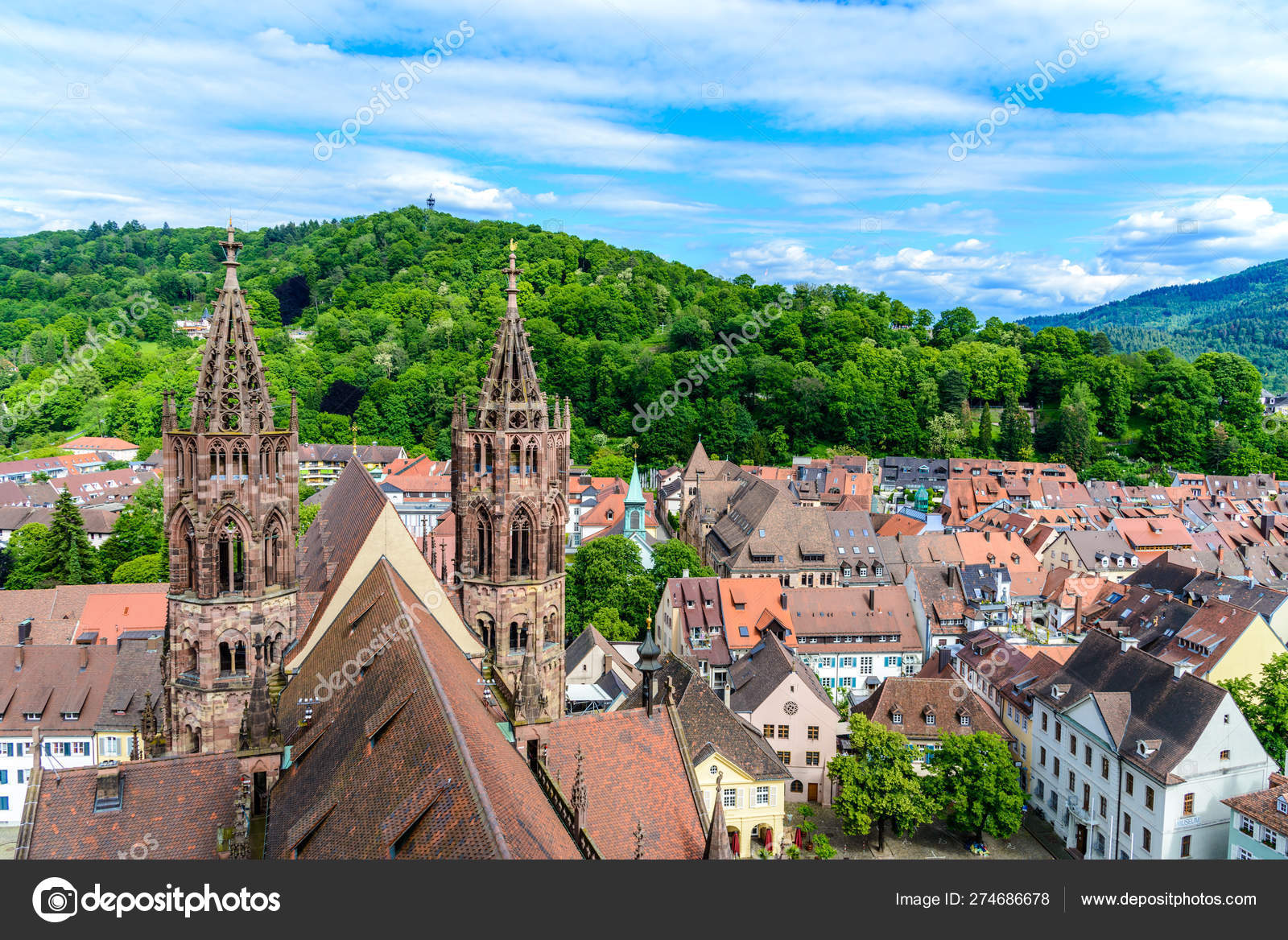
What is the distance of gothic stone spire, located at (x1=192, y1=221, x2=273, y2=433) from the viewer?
22.9m

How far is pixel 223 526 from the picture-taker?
2338 centimetres

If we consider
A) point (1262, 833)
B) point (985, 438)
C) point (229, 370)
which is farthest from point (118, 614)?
point (985, 438)

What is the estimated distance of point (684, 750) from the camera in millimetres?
23312

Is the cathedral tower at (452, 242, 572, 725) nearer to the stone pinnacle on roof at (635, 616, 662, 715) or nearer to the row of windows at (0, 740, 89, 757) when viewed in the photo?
the stone pinnacle on roof at (635, 616, 662, 715)

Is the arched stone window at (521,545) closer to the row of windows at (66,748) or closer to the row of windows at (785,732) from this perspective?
the row of windows at (785,732)

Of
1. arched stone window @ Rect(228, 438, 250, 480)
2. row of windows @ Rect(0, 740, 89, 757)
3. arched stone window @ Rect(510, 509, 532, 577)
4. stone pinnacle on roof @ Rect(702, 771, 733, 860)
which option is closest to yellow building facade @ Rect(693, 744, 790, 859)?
arched stone window @ Rect(510, 509, 532, 577)

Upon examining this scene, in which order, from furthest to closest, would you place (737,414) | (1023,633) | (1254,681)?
(737,414)
(1023,633)
(1254,681)

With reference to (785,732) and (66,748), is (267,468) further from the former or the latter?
(66,748)

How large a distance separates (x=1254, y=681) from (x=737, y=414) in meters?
86.4

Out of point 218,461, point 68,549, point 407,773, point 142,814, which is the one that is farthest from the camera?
point 68,549
